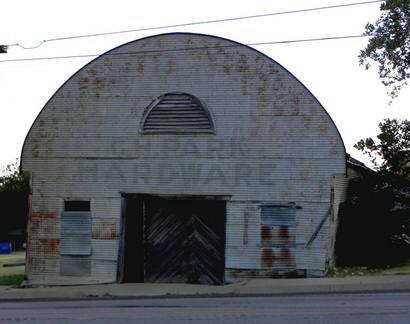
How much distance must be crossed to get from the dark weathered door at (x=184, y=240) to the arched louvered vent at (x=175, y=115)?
2.04m

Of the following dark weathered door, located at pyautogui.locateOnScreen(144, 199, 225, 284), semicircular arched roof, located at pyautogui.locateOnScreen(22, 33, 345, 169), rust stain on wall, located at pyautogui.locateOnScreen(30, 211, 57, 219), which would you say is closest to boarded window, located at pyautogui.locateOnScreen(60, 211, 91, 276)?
rust stain on wall, located at pyautogui.locateOnScreen(30, 211, 57, 219)

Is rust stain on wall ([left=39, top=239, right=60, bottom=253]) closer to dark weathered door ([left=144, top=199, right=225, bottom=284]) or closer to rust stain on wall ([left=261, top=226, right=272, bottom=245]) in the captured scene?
dark weathered door ([left=144, top=199, right=225, bottom=284])

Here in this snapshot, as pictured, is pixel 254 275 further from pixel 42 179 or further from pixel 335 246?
pixel 42 179

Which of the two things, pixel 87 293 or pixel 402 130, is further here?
pixel 402 130

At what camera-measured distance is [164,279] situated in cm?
2053

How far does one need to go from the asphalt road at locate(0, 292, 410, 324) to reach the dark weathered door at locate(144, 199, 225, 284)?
6380mm

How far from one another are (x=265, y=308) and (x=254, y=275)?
7635 mm

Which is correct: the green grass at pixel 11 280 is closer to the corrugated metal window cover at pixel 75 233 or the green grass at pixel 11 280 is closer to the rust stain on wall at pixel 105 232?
the corrugated metal window cover at pixel 75 233

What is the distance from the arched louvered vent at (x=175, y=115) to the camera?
66.6ft

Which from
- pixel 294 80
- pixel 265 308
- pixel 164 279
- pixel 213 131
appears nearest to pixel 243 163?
pixel 213 131

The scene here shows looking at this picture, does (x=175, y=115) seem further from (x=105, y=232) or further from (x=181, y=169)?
→ (x=105, y=232)

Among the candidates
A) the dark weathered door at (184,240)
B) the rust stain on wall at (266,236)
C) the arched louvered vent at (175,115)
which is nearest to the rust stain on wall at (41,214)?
the dark weathered door at (184,240)

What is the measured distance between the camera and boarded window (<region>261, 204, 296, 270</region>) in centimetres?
1977

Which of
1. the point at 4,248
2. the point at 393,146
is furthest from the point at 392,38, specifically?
the point at 4,248
